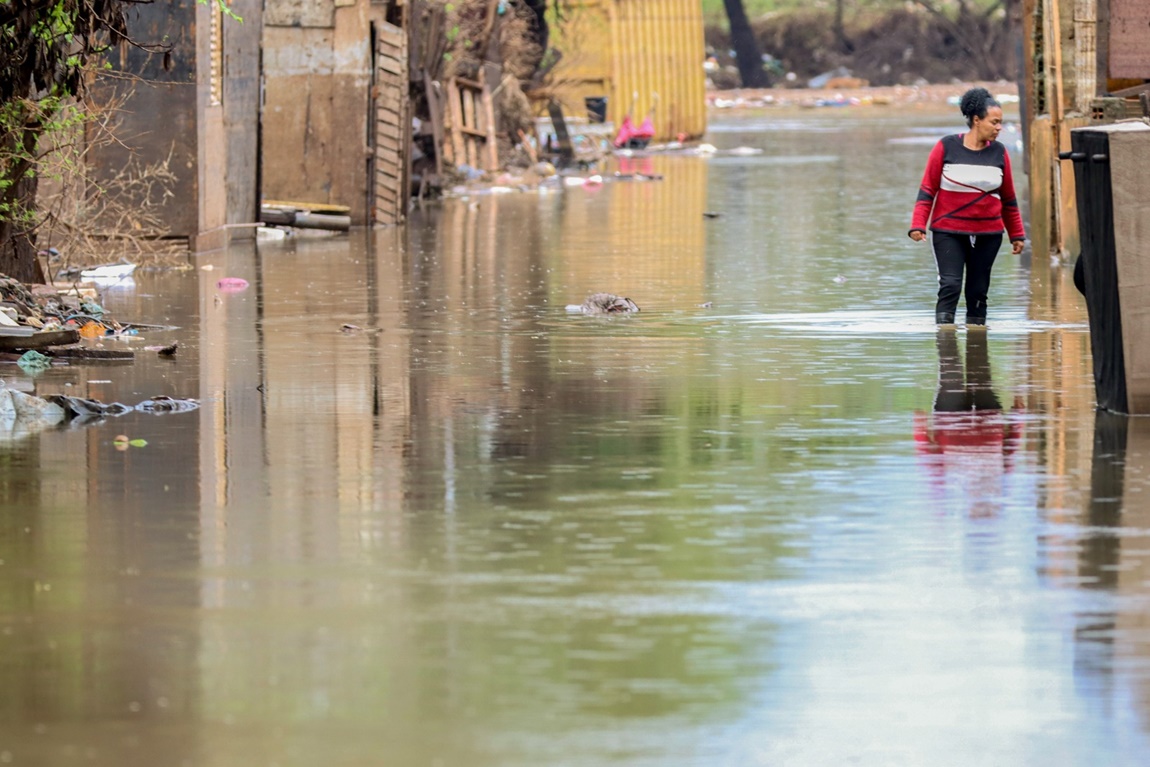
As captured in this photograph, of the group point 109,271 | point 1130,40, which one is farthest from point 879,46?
point 109,271

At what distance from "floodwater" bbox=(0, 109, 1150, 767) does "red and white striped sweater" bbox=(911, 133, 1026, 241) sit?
70 centimetres

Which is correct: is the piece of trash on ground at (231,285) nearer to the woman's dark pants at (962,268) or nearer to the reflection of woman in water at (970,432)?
the woman's dark pants at (962,268)

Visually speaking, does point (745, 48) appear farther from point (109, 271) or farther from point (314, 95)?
point (109, 271)

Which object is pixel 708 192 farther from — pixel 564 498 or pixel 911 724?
pixel 911 724

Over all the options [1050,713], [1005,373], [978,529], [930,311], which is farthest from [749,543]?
[930,311]

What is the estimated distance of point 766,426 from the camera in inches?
399

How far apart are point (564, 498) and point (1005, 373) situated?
4196mm

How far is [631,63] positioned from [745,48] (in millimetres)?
37132

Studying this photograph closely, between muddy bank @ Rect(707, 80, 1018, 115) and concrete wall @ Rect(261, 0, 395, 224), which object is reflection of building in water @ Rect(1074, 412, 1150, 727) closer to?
concrete wall @ Rect(261, 0, 395, 224)

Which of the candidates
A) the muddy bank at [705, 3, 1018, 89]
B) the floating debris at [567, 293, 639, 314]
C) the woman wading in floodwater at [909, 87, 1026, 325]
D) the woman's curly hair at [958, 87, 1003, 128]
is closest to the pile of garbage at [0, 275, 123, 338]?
the floating debris at [567, 293, 639, 314]

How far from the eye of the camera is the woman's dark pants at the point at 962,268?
13859 mm

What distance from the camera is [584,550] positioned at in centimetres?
743

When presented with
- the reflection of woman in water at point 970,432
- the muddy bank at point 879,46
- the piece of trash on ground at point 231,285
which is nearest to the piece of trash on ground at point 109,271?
the piece of trash on ground at point 231,285

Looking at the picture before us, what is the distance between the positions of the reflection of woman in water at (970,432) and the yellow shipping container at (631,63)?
103 feet
